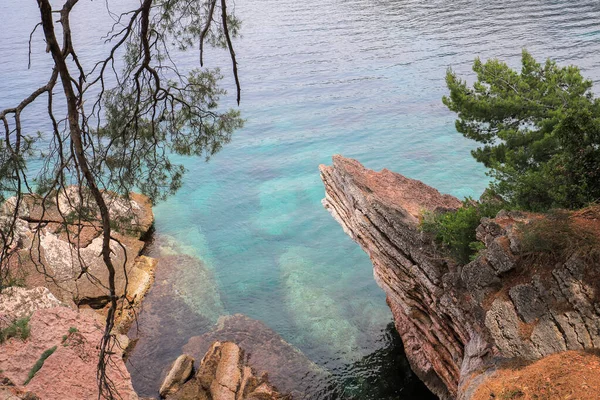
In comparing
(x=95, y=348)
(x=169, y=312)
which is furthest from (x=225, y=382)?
(x=169, y=312)

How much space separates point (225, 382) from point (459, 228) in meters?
9.38

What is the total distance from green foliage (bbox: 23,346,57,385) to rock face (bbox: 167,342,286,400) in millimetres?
4176

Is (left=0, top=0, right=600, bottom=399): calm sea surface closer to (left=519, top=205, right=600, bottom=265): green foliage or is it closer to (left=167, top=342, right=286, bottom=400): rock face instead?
(left=167, top=342, right=286, bottom=400): rock face

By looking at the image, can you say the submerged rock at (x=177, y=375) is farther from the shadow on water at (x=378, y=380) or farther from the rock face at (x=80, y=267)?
the shadow on water at (x=378, y=380)

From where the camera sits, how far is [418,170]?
33719 mm

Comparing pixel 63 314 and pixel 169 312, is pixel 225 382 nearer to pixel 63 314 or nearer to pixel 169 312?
pixel 169 312

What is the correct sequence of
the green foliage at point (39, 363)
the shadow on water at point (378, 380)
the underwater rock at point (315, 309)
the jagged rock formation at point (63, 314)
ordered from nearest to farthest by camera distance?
1. the jagged rock formation at point (63, 314)
2. the green foliage at point (39, 363)
3. the shadow on water at point (378, 380)
4. the underwater rock at point (315, 309)

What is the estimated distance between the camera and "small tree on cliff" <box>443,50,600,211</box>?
14711 millimetres

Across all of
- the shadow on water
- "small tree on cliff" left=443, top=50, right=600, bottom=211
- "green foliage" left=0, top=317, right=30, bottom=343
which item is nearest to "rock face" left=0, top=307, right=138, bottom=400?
"green foliage" left=0, top=317, right=30, bottom=343

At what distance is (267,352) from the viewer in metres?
19.7

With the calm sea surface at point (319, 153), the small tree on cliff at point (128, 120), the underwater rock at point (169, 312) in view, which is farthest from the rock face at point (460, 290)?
the underwater rock at point (169, 312)

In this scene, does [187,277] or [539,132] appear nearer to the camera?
[539,132]

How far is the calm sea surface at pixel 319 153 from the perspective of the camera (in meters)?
21.4

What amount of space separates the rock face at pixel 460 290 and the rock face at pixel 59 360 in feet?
31.2
